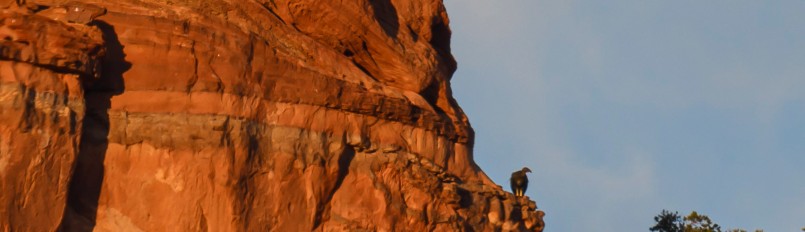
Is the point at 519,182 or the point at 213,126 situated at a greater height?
the point at 519,182

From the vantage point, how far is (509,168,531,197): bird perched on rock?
35438 millimetres

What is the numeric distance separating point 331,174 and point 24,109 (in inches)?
240

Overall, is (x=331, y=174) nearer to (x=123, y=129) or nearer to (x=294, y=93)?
(x=294, y=93)

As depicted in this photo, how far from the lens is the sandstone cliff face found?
82.1 feet

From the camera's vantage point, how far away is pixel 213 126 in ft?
88.3

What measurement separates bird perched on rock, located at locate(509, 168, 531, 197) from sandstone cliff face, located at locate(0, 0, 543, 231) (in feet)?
12.2

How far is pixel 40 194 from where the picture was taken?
968 inches

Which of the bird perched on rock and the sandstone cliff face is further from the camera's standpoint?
the bird perched on rock

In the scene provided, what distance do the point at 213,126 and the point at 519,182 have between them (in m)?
10.4

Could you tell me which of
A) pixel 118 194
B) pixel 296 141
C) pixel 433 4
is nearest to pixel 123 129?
pixel 118 194

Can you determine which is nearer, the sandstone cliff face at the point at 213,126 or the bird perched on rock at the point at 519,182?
the sandstone cliff face at the point at 213,126

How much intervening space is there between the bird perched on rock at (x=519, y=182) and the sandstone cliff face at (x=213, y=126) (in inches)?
146

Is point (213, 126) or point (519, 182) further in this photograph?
point (519, 182)

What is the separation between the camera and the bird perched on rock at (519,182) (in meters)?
35.4
